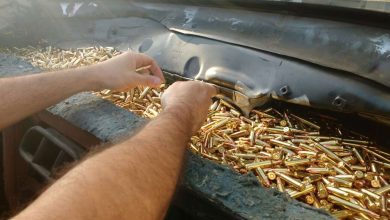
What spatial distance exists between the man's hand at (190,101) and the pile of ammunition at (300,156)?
0.31m

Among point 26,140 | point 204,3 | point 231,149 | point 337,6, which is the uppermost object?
point 337,6

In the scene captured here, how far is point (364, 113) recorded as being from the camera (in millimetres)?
2289

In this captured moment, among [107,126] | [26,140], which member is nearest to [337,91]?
[107,126]

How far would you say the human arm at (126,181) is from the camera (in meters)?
1.13

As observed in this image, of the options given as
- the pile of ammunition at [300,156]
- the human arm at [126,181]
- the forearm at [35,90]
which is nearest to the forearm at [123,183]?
the human arm at [126,181]

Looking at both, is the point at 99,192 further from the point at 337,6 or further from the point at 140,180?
the point at 337,6

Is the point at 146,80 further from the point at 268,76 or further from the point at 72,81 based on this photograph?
the point at 268,76

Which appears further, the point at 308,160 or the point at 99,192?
the point at 308,160

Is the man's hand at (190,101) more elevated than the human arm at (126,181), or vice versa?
the human arm at (126,181)

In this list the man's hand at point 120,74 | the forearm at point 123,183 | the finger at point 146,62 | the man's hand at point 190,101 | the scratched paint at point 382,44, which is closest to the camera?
the forearm at point 123,183

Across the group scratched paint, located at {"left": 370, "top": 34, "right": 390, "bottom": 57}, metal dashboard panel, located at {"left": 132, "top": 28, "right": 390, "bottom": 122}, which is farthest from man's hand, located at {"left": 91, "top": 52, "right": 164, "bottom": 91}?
scratched paint, located at {"left": 370, "top": 34, "right": 390, "bottom": 57}

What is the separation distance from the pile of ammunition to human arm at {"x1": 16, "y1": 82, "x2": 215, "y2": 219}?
26.0 inches

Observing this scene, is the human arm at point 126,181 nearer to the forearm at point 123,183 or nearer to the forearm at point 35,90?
the forearm at point 123,183

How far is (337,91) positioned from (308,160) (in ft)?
1.73
